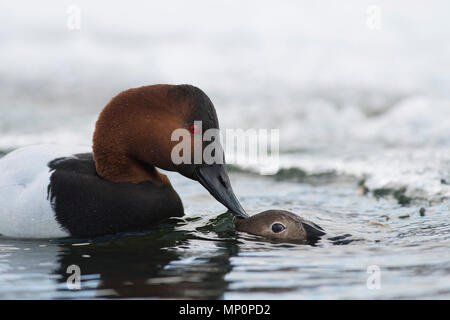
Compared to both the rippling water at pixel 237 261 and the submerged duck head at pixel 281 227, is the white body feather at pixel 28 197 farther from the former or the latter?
the submerged duck head at pixel 281 227

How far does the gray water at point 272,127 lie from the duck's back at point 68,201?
108mm

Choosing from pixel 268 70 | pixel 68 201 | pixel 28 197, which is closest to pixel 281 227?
pixel 68 201

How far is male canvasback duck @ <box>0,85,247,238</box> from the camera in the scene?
4.86 m

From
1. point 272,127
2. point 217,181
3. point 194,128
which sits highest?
point 272,127

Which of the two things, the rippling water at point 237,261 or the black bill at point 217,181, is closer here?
the rippling water at point 237,261

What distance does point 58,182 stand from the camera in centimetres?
490

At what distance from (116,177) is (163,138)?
503mm

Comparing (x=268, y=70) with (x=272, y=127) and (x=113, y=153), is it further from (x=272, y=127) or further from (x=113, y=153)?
(x=113, y=153)

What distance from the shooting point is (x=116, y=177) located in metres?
5.12

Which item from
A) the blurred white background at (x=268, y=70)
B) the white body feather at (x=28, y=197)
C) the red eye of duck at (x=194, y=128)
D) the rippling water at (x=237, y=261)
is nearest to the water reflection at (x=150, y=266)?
the rippling water at (x=237, y=261)

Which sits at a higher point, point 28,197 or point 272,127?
point 272,127

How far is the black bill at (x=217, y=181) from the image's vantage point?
4930mm

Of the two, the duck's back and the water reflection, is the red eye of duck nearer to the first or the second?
the duck's back

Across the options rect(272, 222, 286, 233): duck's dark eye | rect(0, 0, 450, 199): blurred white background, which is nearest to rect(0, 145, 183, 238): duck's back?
rect(272, 222, 286, 233): duck's dark eye
